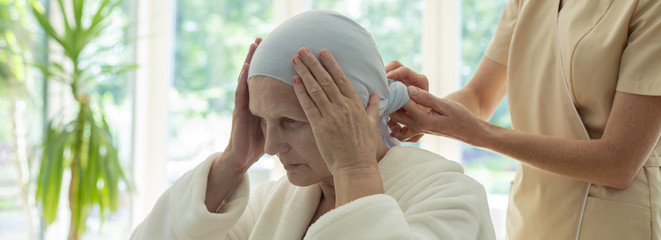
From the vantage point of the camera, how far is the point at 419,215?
3.40ft

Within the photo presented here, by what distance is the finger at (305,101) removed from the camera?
3.47 feet

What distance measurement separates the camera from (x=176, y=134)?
151 inches

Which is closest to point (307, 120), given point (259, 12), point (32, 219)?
point (259, 12)

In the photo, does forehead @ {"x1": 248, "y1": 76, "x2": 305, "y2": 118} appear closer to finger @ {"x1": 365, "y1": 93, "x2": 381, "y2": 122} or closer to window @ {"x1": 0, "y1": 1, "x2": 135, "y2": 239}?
finger @ {"x1": 365, "y1": 93, "x2": 381, "y2": 122}

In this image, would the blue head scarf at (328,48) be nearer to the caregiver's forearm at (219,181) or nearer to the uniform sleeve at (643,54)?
the caregiver's forearm at (219,181)

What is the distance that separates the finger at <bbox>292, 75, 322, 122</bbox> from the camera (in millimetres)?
1057

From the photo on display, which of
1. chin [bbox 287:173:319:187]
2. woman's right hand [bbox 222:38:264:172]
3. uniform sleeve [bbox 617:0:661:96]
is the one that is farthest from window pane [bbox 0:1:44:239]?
uniform sleeve [bbox 617:0:661:96]

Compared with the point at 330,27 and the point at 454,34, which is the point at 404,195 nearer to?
the point at 330,27

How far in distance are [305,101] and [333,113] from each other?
7 cm

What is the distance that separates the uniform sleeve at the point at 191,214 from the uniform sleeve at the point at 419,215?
378 millimetres

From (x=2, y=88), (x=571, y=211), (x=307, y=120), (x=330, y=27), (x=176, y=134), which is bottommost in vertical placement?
(x=176, y=134)

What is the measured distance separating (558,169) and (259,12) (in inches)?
108

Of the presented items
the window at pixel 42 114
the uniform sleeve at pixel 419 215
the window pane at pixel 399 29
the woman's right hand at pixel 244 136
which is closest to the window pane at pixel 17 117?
the window at pixel 42 114

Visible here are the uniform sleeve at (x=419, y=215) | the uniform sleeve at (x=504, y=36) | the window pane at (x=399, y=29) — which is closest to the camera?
the uniform sleeve at (x=419, y=215)
